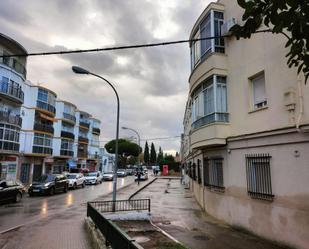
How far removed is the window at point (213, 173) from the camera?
13.6 m

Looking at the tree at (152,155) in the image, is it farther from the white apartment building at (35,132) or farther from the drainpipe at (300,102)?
the drainpipe at (300,102)

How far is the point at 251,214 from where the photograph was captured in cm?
1062

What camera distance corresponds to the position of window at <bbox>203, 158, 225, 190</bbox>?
1356 centimetres

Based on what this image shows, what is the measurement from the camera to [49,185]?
25609mm

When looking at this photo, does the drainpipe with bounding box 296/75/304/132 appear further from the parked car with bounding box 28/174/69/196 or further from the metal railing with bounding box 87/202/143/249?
the parked car with bounding box 28/174/69/196

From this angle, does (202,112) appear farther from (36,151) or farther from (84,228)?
(36,151)

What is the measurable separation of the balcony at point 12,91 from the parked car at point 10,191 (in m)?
13.2

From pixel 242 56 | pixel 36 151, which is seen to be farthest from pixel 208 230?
pixel 36 151

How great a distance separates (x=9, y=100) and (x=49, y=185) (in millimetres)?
12138

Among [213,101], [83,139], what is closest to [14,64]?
[213,101]

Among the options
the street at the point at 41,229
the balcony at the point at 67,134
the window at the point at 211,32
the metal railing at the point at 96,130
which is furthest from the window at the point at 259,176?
the metal railing at the point at 96,130

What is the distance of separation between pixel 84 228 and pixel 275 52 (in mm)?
8846

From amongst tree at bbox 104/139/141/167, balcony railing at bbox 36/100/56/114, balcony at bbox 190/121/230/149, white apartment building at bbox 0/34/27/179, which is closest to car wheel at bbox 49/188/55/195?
white apartment building at bbox 0/34/27/179

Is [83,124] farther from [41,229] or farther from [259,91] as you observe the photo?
[259,91]
